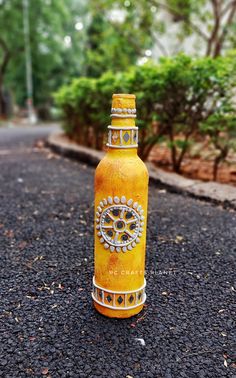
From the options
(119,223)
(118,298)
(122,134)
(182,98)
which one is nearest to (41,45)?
(182,98)

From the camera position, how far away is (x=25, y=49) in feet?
70.0

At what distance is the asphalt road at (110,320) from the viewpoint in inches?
64.4

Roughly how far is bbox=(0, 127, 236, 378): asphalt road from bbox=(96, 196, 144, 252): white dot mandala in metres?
0.45

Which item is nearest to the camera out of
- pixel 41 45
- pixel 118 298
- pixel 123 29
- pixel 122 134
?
pixel 122 134

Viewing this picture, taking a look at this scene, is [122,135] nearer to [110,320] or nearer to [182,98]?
[110,320]

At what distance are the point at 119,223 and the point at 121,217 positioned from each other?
0.04m

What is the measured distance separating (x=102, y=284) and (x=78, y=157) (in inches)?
185

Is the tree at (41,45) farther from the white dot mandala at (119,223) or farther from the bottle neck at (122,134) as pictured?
the white dot mandala at (119,223)

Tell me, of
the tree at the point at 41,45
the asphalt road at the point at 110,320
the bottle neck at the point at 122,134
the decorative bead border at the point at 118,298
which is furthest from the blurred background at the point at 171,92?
the tree at the point at 41,45

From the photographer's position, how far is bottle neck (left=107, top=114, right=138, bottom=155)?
5.90ft

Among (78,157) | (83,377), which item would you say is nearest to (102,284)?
(83,377)

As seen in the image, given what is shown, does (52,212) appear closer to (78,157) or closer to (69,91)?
(78,157)

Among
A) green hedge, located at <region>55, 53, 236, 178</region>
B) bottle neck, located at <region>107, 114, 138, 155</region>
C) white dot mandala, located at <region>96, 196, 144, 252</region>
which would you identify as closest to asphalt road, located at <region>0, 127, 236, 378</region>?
white dot mandala, located at <region>96, 196, 144, 252</region>

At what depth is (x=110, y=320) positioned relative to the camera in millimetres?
1943
